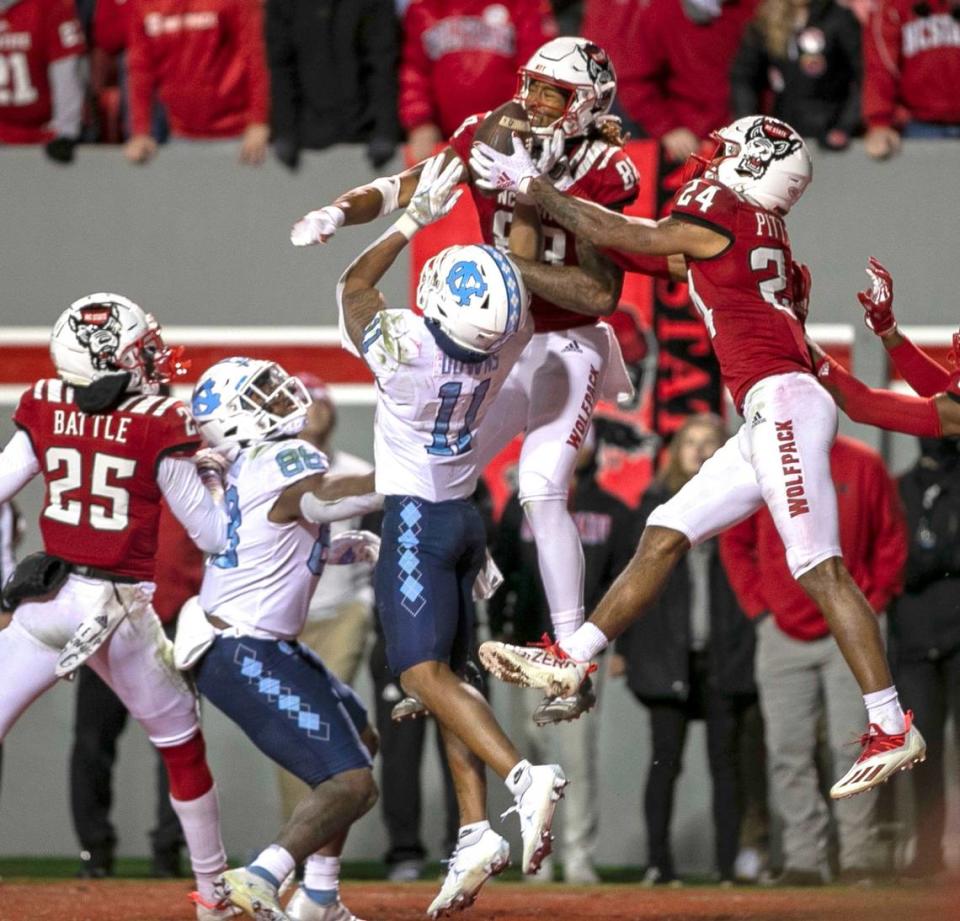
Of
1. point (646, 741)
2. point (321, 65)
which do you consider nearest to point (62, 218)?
point (321, 65)

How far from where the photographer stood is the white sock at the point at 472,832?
7.17m

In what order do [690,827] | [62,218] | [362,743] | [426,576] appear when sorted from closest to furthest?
[426,576], [362,743], [690,827], [62,218]

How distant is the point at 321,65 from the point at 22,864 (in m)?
4.74

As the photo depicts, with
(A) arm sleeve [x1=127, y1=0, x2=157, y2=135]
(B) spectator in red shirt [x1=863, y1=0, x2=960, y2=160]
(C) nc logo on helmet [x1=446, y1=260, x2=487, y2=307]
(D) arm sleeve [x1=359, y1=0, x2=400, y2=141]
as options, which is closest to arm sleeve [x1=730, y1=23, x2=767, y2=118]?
(B) spectator in red shirt [x1=863, y1=0, x2=960, y2=160]

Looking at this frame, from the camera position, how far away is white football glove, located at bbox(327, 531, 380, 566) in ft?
26.9

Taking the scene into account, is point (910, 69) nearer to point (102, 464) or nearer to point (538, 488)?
point (538, 488)

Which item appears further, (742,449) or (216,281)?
(216,281)

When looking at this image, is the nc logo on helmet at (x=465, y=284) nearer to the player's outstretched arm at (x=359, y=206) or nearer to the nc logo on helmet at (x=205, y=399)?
the player's outstretched arm at (x=359, y=206)

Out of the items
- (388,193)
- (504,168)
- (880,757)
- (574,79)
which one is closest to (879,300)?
(574,79)

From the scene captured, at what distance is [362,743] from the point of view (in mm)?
7902

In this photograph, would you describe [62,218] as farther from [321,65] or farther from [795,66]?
[795,66]

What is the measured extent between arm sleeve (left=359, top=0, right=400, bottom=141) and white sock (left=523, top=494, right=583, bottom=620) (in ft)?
13.4

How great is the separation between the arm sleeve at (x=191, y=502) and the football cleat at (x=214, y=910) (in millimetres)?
1408

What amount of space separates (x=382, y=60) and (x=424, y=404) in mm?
4403
